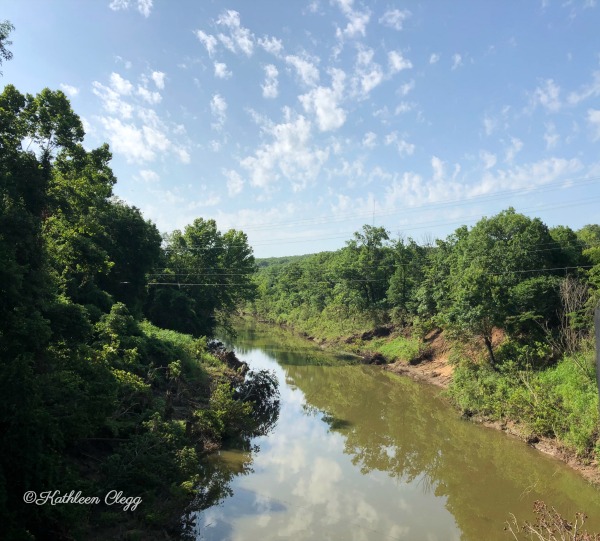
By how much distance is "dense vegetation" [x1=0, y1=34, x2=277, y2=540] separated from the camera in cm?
746

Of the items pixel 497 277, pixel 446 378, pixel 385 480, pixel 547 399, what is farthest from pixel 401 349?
pixel 385 480

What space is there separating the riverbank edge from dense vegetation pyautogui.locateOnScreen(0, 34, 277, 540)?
10310 millimetres

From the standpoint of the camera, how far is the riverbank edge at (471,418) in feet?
44.8

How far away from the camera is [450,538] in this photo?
10609 millimetres

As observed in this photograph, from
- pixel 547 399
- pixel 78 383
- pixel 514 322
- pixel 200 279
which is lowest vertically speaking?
pixel 547 399

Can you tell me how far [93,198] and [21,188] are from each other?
6267mm

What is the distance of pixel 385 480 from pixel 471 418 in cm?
723

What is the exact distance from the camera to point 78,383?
10070 millimetres

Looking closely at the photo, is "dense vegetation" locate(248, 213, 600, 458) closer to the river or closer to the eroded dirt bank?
the eroded dirt bank

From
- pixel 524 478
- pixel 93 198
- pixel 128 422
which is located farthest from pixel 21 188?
pixel 524 478

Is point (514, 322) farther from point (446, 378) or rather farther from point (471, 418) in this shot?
point (446, 378)

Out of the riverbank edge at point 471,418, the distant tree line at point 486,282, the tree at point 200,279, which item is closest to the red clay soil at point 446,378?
the riverbank edge at point 471,418

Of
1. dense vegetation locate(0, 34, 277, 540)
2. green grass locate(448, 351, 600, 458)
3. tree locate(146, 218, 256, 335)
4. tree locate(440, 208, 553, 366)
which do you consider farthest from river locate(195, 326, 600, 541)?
tree locate(146, 218, 256, 335)

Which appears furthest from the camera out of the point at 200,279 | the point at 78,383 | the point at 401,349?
the point at 200,279
